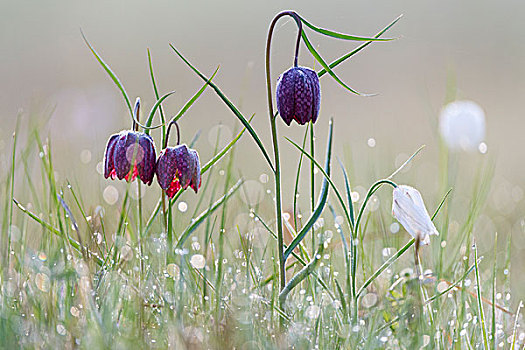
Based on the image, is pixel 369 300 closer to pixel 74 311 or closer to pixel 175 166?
pixel 175 166

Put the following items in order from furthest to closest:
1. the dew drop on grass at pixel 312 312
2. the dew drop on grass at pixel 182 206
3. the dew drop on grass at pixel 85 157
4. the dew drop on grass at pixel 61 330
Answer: the dew drop on grass at pixel 85 157
the dew drop on grass at pixel 182 206
the dew drop on grass at pixel 312 312
the dew drop on grass at pixel 61 330

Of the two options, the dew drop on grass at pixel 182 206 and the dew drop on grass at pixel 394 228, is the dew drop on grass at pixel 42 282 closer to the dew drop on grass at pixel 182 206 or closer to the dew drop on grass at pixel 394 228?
the dew drop on grass at pixel 182 206

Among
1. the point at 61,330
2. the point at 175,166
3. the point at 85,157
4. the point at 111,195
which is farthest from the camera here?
the point at 85,157

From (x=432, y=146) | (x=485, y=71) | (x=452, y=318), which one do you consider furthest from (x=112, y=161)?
(x=485, y=71)

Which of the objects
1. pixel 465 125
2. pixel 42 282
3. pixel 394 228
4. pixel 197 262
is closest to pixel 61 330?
pixel 42 282

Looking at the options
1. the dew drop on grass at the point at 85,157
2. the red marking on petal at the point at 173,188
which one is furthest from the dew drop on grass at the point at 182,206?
the dew drop on grass at the point at 85,157

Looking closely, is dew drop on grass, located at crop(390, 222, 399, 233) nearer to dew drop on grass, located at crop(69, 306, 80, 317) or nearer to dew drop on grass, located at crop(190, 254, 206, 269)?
dew drop on grass, located at crop(190, 254, 206, 269)

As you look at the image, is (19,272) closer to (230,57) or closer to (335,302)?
(335,302)
